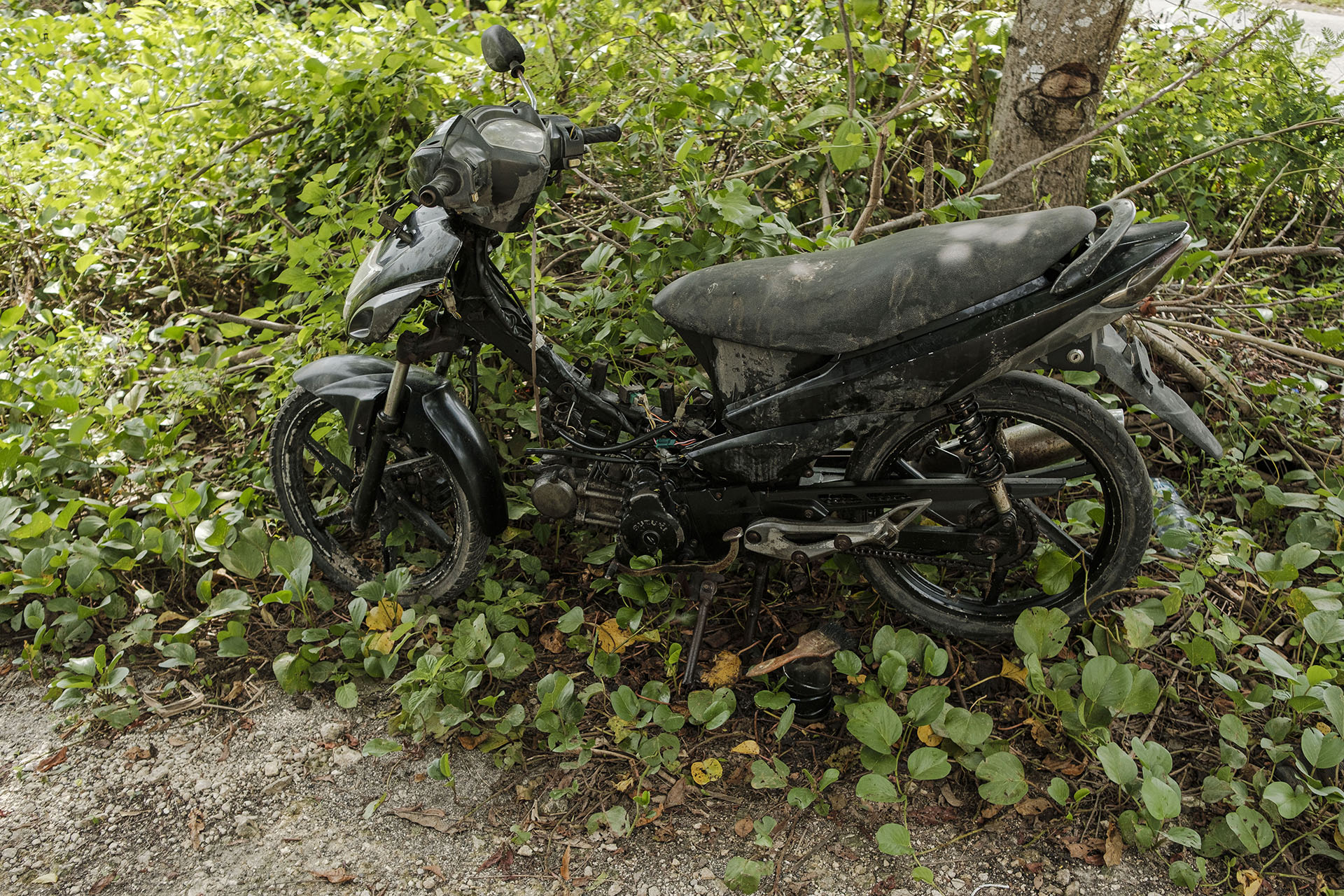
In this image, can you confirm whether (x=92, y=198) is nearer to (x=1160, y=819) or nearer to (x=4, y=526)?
(x=4, y=526)

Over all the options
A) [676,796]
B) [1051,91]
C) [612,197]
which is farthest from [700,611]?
[1051,91]

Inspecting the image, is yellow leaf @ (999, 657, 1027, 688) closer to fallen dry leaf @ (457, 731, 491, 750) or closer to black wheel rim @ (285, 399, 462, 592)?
fallen dry leaf @ (457, 731, 491, 750)

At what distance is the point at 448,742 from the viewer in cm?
250

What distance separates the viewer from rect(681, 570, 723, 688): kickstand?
2.55 metres

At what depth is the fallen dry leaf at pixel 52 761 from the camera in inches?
98.2

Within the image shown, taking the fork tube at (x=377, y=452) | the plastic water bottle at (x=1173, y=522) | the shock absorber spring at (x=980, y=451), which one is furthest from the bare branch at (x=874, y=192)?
the fork tube at (x=377, y=452)

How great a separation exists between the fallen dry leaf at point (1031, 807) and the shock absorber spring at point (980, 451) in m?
0.73

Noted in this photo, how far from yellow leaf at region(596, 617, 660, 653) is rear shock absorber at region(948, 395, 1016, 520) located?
1.06 meters

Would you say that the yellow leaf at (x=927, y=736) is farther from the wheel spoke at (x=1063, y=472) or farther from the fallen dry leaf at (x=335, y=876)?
the fallen dry leaf at (x=335, y=876)

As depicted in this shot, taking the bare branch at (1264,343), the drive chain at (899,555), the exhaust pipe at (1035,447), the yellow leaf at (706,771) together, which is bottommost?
the yellow leaf at (706,771)

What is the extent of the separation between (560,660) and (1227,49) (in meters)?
3.56

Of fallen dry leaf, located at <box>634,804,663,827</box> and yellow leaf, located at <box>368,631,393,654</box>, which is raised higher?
yellow leaf, located at <box>368,631,393,654</box>

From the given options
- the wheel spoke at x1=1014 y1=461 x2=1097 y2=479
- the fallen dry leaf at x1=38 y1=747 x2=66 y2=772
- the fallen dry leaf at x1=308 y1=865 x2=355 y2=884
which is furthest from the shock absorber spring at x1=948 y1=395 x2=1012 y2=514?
the fallen dry leaf at x1=38 y1=747 x2=66 y2=772

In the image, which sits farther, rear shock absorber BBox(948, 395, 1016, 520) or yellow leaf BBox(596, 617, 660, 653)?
yellow leaf BBox(596, 617, 660, 653)
